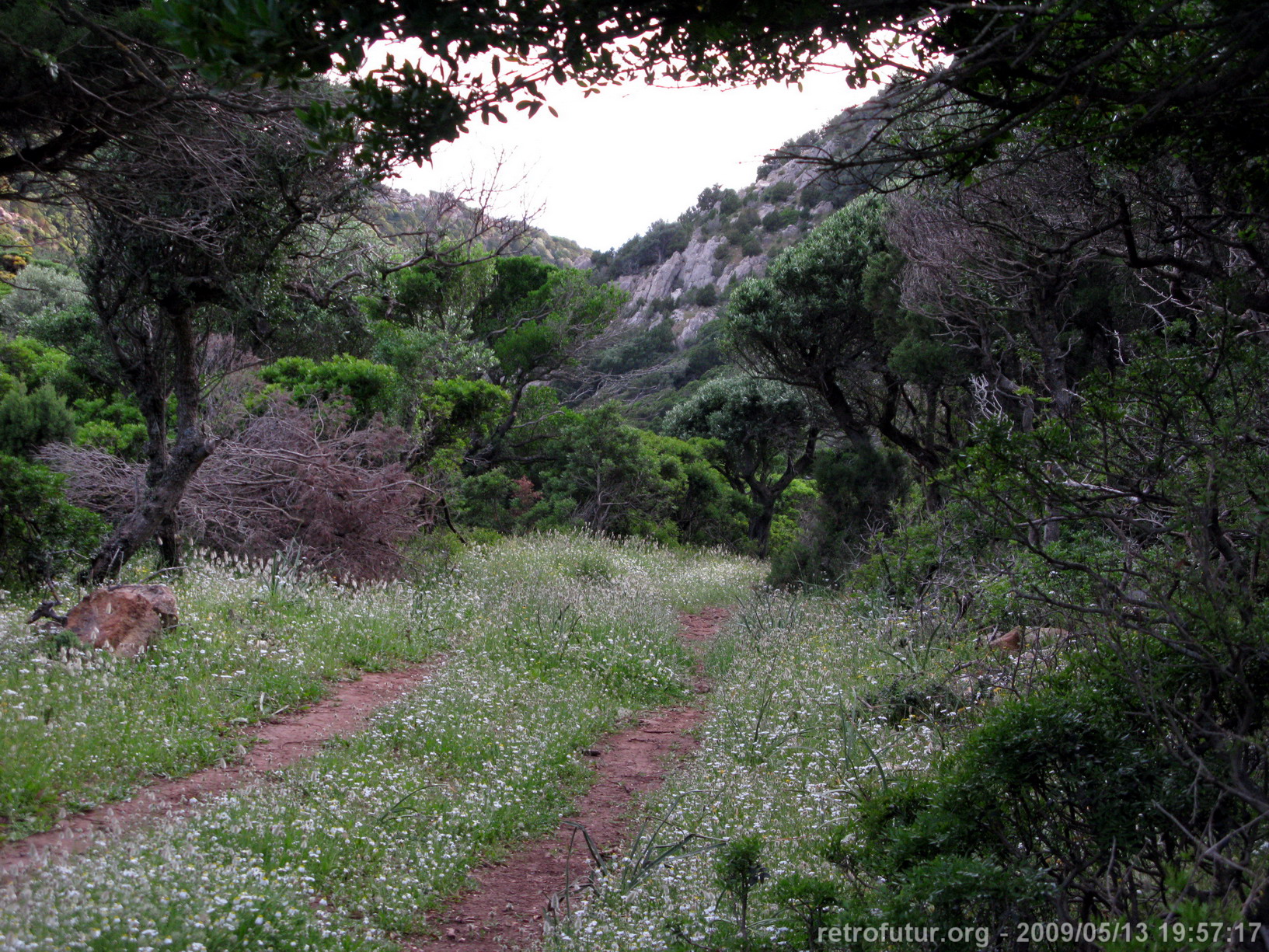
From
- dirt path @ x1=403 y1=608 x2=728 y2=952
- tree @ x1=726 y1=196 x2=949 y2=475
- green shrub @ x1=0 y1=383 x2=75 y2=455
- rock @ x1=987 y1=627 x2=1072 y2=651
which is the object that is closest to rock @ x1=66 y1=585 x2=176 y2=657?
dirt path @ x1=403 y1=608 x2=728 y2=952

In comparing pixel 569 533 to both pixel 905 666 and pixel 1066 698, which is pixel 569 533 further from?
pixel 1066 698

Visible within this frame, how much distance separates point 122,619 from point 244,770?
2.14m

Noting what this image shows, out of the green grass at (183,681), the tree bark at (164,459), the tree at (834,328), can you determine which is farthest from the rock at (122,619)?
the tree at (834,328)

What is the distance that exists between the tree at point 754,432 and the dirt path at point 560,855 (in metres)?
16.1

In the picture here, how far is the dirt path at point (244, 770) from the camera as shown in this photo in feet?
12.3

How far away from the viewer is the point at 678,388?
42.3 metres

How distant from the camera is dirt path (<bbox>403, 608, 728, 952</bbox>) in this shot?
4.02m

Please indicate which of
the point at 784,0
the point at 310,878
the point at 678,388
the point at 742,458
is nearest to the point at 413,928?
the point at 310,878

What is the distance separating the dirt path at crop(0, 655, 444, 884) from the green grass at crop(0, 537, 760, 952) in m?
0.22

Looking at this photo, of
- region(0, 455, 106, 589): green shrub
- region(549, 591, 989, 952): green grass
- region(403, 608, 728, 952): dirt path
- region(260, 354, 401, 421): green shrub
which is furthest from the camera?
region(260, 354, 401, 421): green shrub

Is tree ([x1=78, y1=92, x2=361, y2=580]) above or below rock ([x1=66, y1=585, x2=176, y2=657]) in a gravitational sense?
above

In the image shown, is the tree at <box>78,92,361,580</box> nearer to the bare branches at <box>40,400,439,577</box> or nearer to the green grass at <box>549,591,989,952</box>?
the bare branches at <box>40,400,439,577</box>

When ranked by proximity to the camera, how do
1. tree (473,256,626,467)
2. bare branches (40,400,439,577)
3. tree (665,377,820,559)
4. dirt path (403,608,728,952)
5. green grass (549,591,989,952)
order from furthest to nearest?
tree (665,377,820,559) → tree (473,256,626,467) → bare branches (40,400,439,577) → dirt path (403,608,728,952) → green grass (549,591,989,952)

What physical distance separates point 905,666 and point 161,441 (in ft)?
25.2
